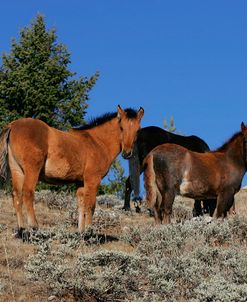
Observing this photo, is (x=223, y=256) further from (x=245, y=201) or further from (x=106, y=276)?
(x=245, y=201)

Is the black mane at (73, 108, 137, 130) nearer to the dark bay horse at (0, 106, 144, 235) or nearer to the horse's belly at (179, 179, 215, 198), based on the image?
the dark bay horse at (0, 106, 144, 235)

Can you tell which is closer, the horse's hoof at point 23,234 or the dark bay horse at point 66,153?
the horse's hoof at point 23,234

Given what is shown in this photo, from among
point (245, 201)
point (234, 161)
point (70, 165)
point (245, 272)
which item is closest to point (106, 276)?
point (245, 272)

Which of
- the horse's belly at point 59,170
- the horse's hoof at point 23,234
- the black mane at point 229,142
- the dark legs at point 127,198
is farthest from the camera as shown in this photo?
the dark legs at point 127,198

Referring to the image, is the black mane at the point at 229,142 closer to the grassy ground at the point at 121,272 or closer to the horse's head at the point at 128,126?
the horse's head at the point at 128,126

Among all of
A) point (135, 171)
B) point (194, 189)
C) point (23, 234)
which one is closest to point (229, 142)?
point (194, 189)

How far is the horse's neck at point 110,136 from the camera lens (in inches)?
452

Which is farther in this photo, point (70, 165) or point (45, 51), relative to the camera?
point (45, 51)

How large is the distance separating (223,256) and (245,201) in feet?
41.3

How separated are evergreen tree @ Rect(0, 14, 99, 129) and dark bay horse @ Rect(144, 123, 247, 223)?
369 inches

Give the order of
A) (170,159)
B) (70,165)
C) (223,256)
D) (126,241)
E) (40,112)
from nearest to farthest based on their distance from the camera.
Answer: (223,256) < (126,241) < (70,165) < (170,159) < (40,112)

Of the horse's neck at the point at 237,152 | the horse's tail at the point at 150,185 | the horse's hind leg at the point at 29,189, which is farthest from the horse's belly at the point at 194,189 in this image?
the horse's hind leg at the point at 29,189

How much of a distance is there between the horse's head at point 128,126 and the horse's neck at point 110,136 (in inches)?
4.9

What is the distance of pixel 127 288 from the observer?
6.54 meters
